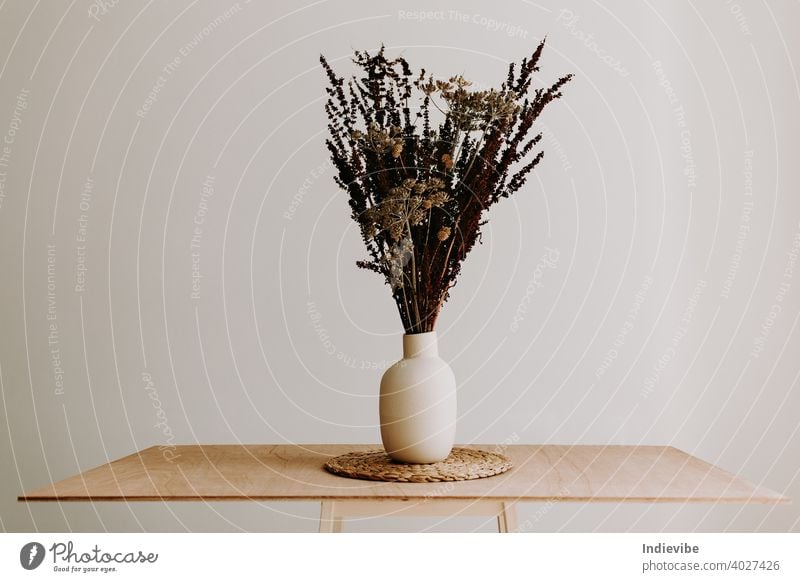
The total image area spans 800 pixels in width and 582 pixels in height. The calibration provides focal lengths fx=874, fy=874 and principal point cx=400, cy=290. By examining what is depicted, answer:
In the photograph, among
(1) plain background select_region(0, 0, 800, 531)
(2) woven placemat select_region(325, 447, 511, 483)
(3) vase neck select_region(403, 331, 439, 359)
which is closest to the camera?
(2) woven placemat select_region(325, 447, 511, 483)

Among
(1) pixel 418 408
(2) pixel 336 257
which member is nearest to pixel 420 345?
(1) pixel 418 408

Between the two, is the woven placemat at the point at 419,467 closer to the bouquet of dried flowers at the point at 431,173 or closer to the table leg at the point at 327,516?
the table leg at the point at 327,516

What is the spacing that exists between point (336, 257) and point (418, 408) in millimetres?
1096

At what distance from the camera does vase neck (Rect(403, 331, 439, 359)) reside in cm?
159

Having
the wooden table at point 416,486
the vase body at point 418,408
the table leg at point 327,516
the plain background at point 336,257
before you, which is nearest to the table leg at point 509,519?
the wooden table at point 416,486

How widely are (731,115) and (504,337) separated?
92 cm

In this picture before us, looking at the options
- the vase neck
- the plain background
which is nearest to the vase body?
the vase neck

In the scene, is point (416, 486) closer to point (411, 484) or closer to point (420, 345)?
point (411, 484)

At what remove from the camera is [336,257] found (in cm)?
257

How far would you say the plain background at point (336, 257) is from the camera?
2.55m

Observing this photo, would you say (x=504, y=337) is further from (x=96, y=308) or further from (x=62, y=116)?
(x=62, y=116)

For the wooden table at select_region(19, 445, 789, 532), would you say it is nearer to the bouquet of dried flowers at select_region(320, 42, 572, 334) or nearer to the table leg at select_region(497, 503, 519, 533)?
the table leg at select_region(497, 503, 519, 533)

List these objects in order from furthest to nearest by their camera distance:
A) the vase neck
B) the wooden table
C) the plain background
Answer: the plain background, the vase neck, the wooden table

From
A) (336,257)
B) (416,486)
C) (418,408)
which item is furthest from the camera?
(336,257)
